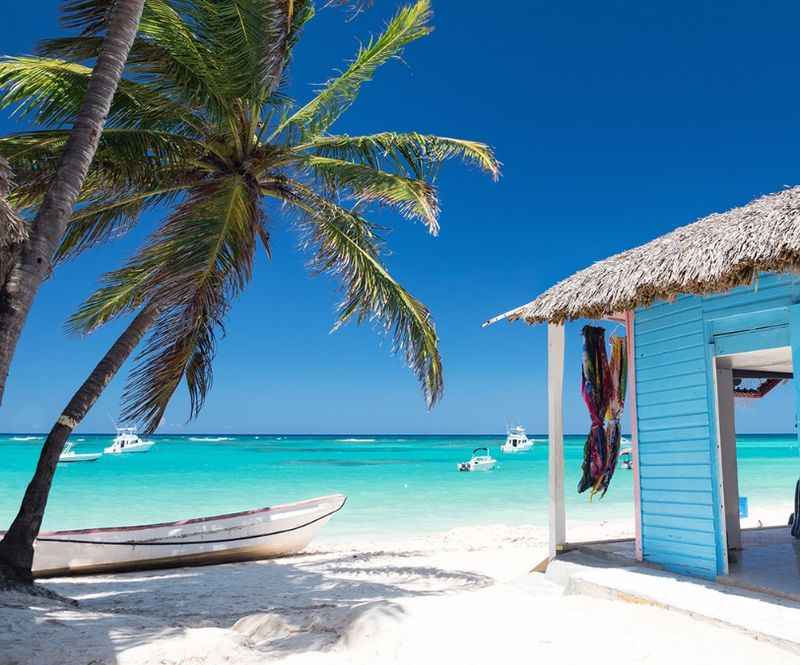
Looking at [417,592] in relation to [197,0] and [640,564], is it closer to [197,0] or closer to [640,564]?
[640,564]

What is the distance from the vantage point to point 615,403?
20.6 feet

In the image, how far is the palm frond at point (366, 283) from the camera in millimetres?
7137

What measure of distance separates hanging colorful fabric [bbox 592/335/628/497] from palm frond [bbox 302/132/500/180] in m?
2.54

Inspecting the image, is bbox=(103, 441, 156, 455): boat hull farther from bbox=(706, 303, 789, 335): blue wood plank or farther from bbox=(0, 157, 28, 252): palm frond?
bbox=(706, 303, 789, 335): blue wood plank

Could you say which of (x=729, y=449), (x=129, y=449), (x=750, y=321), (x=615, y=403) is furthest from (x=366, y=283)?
Result: (x=129, y=449)

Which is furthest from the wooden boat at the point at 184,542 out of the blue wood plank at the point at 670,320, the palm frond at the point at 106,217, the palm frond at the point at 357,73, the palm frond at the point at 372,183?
the blue wood plank at the point at 670,320

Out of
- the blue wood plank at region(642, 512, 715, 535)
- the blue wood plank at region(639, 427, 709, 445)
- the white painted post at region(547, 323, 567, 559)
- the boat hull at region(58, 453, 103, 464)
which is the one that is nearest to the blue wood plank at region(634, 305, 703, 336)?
the white painted post at region(547, 323, 567, 559)

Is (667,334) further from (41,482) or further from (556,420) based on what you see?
(41,482)

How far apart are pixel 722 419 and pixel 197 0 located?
637cm

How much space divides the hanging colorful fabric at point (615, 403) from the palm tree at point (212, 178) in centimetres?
192

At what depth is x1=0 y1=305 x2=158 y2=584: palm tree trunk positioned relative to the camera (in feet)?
19.5

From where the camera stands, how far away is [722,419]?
6441mm

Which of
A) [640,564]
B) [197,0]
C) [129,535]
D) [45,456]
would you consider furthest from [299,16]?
[129,535]

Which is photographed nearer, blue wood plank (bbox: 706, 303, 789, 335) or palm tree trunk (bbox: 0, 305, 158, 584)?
blue wood plank (bbox: 706, 303, 789, 335)
